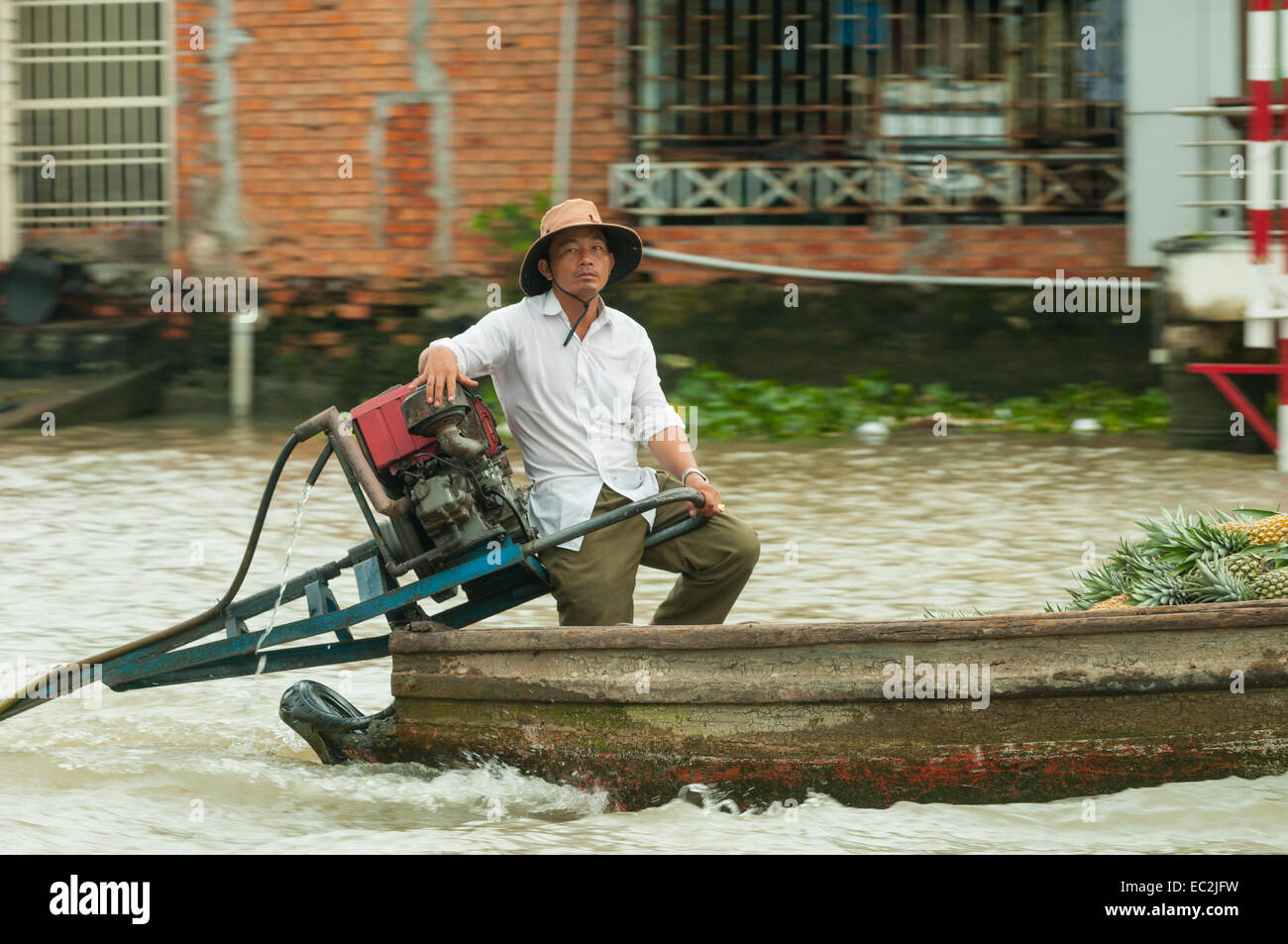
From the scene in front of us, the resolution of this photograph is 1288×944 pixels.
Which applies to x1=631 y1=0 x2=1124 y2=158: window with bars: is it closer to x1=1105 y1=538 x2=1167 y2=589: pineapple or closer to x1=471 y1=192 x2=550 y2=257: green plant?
x1=471 y1=192 x2=550 y2=257: green plant

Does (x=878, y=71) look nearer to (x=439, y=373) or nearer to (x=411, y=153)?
(x=411, y=153)

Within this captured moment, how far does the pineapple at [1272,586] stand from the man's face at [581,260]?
82.2 inches

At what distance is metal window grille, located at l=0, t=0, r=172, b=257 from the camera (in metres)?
13.4

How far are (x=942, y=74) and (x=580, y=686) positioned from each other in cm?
876

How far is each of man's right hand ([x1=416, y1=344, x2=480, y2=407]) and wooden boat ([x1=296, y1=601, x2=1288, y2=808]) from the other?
665 mm

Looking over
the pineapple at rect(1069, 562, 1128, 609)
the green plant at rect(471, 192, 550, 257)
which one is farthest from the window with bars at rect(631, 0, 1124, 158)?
the pineapple at rect(1069, 562, 1128, 609)

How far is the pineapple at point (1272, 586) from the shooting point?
15.5 feet

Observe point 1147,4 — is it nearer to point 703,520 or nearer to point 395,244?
point 395,244

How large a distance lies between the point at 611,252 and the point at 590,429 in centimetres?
56

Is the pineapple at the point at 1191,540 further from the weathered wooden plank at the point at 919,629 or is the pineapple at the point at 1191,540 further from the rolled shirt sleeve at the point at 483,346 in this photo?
the rolled shirt sleeve at the point at 483,346

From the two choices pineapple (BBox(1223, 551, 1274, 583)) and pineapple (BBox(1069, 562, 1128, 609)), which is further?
pineapple (BBox(1069, 562, 1128, 609))

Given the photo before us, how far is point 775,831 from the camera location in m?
4.57

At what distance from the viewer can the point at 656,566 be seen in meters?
5.11
